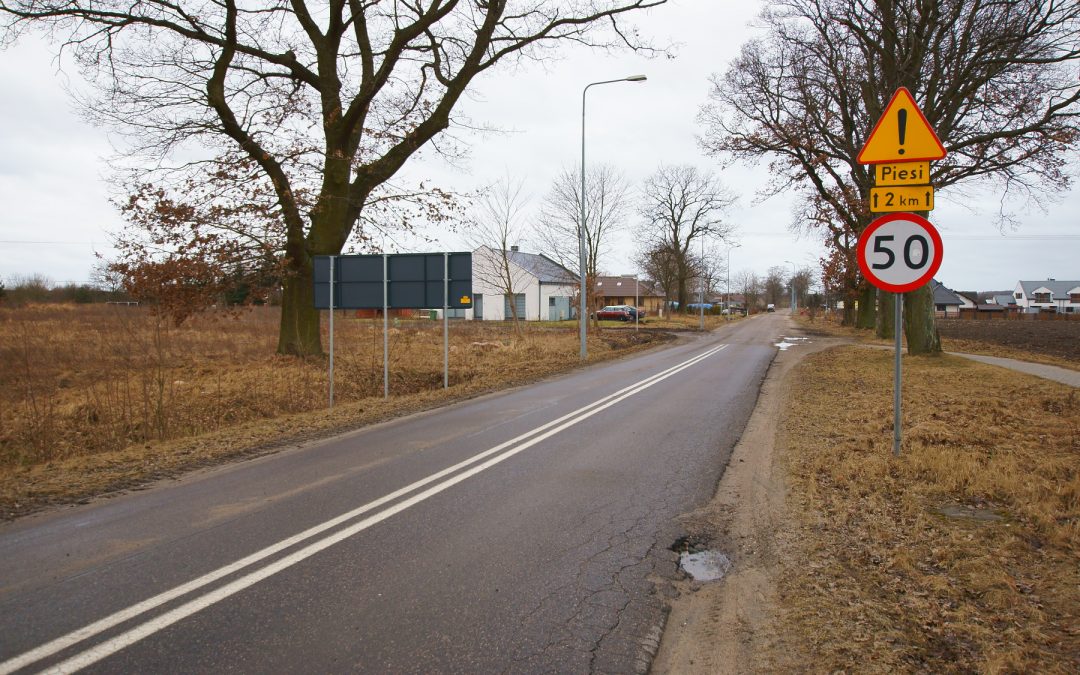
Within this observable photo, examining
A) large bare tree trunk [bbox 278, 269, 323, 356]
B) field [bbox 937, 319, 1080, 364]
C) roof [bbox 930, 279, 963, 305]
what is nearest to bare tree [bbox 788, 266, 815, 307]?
roof [bbox 930, 279, 963, 305]

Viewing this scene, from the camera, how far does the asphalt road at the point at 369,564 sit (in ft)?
10.4

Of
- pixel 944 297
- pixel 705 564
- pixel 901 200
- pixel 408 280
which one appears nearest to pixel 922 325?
pixel 901 200

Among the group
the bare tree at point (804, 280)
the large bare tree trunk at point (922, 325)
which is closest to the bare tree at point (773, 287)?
the bare tree at point (804, 280)

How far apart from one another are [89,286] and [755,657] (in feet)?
178

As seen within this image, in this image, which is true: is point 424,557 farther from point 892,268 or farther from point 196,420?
point 196,420

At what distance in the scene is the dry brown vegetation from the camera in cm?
741

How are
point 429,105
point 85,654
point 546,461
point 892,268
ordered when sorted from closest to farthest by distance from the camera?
point 85,654
point 892,268
point 546,461
point 429,105

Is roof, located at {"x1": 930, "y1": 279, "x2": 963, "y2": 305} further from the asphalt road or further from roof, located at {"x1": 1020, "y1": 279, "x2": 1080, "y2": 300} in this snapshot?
the asphalt road

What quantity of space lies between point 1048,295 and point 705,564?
514 feet

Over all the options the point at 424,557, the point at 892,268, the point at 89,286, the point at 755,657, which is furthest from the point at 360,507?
the point at 89,286

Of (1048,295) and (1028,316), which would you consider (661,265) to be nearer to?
(1028,316)

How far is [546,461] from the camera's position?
7.00 meters

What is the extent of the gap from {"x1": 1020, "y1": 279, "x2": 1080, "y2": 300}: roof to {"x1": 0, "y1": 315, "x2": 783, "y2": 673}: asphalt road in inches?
6017

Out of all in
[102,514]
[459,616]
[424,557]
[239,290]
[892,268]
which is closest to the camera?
[459,616]
